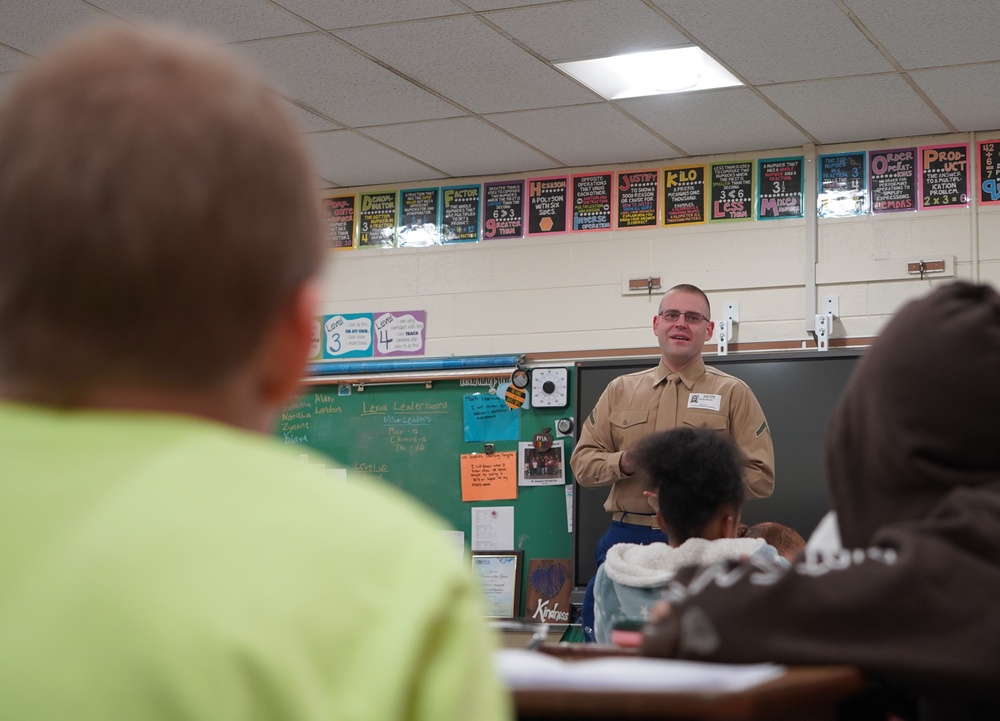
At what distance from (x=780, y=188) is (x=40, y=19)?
3401mm

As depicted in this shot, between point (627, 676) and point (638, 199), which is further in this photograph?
point (638, 199)

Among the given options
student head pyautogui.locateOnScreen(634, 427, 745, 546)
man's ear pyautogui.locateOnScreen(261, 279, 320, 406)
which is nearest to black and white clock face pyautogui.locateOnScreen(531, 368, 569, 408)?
student head pyautogui.locateOnScreen(634, 427, 745, 546)

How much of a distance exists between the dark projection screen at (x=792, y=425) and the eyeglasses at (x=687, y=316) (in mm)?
645

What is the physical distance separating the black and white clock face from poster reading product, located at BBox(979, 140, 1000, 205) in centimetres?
213

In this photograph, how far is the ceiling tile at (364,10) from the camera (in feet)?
13.7

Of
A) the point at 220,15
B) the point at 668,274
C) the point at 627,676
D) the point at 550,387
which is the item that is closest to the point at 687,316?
the point at 668,274

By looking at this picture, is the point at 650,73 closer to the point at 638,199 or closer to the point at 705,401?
the point at 638,199

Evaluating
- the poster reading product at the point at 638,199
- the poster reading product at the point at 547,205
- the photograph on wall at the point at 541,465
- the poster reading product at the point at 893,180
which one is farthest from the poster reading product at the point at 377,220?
the poster reading product at the point at 893,180

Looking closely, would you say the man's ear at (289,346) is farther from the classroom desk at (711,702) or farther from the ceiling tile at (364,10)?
the ceiling tile at (364,10)

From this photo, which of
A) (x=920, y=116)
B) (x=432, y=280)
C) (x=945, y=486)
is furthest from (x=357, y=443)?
(x=945, y=486)

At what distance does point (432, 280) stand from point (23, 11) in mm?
2510

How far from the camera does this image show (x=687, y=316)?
4.80 meters

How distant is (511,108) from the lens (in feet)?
16.9

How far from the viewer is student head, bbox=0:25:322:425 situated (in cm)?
49
